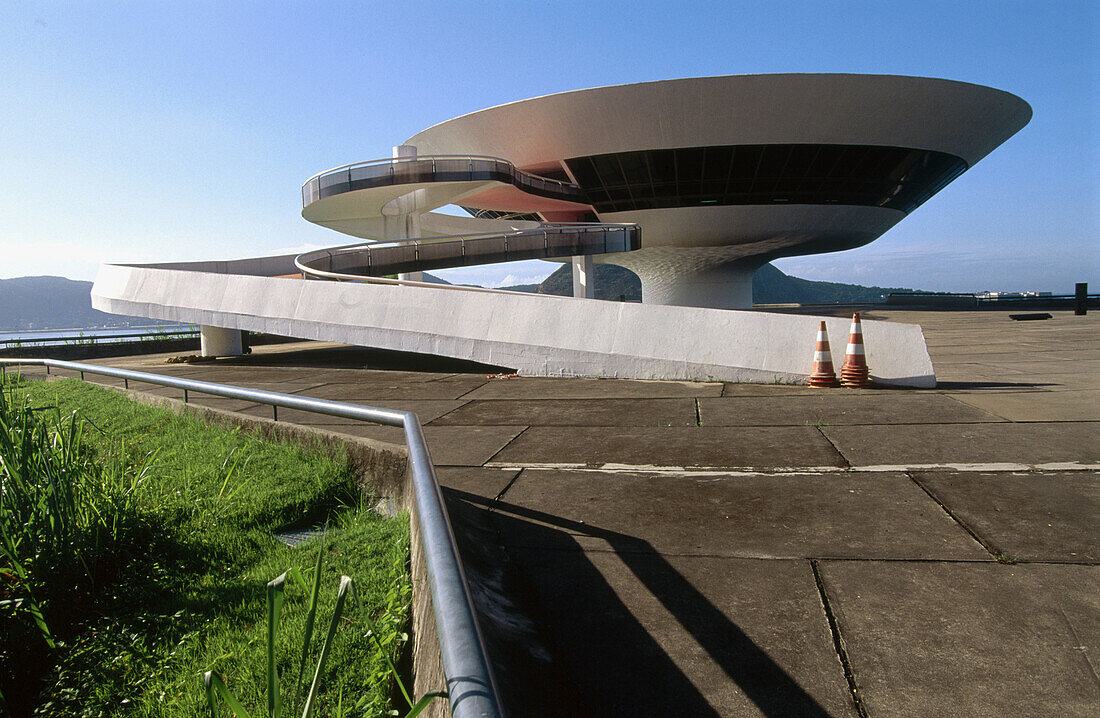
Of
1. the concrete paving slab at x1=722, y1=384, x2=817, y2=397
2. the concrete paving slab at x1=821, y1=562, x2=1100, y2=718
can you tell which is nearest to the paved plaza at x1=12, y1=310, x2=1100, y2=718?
the concrete paving slab at x1=821, y1=562, x2=1100, y2=718

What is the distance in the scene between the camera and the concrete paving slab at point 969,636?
7.60 ft

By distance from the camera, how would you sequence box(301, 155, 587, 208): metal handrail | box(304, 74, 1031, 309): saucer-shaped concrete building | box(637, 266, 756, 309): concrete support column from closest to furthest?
box(301, 155, 587, 208): metal handrail
box(304, 74, 1031, 309): saucer-shaped concrete building
box(637, 266, 756, 309): concrete support column

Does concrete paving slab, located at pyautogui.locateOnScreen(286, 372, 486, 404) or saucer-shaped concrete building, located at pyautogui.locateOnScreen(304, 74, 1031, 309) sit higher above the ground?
saucer-shaped concrete building, located at pyautogui.locateOnScreen(304, 74, 1031, 309)

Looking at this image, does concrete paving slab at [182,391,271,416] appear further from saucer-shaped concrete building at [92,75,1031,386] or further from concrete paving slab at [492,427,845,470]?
concrete paving slab at [492,427,845,470]

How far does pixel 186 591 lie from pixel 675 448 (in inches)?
157

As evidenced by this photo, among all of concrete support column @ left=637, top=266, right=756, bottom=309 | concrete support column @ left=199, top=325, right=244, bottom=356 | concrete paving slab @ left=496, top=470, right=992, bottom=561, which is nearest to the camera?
concrete paving slab @ left=496, top=470, right=992, bottom=561

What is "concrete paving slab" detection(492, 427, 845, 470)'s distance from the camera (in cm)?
548

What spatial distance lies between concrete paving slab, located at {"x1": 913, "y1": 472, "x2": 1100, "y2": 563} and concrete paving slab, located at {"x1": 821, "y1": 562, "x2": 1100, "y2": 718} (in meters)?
0.27

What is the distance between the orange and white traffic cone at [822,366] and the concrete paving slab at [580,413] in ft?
6.02

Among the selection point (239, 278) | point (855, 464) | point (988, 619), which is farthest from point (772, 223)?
point (988, 619)

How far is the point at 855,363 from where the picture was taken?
8.68 metres

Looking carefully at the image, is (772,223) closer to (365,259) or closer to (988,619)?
(365,259)

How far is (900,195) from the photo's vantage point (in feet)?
132

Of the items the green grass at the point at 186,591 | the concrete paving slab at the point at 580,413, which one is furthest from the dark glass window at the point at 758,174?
the green grass at the point at 186,591
